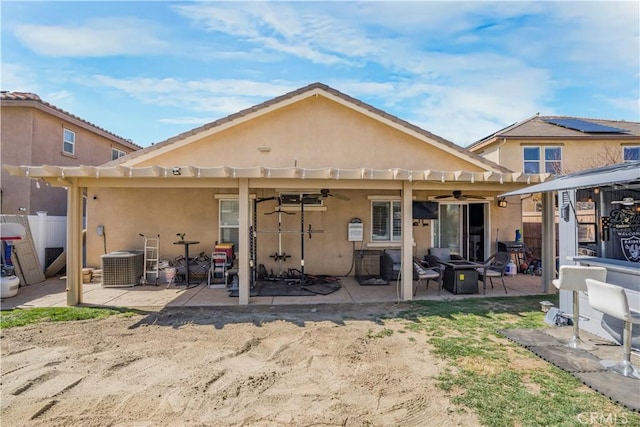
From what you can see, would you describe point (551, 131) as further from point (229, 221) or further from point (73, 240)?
point (73, 240)

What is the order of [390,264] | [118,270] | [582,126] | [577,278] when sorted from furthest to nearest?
[582,126] → [390,264] → [118,270] → [577,278]

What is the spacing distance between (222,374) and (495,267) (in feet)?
22.7

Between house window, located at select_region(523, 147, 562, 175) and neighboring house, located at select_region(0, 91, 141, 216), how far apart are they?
724 inches

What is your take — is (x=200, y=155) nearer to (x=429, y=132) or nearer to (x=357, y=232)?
(x=357, y=232)

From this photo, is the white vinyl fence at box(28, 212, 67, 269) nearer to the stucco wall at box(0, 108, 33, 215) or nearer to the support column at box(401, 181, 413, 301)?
the stucco wall at box(0, 108, 33, 215)

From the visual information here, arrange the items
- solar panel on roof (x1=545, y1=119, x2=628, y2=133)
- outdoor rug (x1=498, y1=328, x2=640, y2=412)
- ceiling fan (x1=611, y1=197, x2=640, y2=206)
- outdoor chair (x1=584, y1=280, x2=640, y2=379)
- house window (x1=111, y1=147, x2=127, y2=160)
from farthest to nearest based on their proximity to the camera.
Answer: house window (x1=111, y1=147, x2=127, y2=160) < solar panel on roof (x1=545, y1=119, x2=628, y2=133) < ceiling fan (x1=611, y1=197, x2=640, y2=206) < outdoor chair (x1=584, y1=280, x2=640, y2=379) < outdoor rug (x1=498, y1=328, x2=640, y2=412)

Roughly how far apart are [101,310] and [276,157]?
5.55 meters

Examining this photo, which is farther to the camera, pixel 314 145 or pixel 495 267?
pixel 314 145

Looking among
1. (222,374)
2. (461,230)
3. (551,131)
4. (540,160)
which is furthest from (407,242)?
(551,131)

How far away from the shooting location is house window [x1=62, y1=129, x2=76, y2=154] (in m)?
11.6

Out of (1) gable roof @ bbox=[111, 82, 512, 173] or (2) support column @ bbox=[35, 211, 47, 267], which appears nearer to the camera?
(1) gable roof @ bbox=[111, 82, 512, 173]

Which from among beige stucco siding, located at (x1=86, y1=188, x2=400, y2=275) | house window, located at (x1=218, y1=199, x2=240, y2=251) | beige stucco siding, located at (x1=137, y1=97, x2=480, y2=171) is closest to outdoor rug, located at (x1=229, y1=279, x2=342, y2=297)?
beige stucco siding, located at (x1=86, y1=188, x2=400, y2=275)

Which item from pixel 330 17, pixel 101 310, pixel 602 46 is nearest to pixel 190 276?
pixel 101 310

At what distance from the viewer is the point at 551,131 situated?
13.8m
